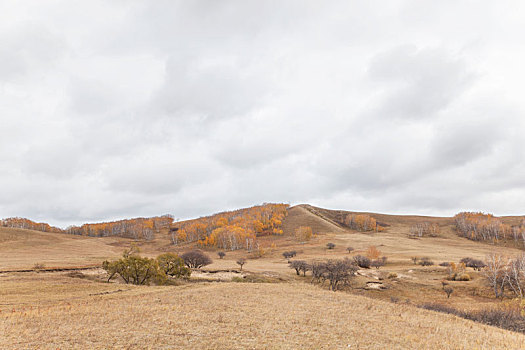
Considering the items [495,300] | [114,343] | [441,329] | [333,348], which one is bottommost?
[495,300]

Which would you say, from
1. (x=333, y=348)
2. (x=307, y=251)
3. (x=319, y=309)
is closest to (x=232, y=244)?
(x=307, y=251)

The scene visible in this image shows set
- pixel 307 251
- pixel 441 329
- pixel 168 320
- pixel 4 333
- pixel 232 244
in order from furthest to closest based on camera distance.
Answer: pixel 232 244 → pixel 307 251 → pixel 441 329 → pixel 168 320 → pixel 4 333

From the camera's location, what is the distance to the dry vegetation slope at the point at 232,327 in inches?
577

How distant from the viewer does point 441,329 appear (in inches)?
790

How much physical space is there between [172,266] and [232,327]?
122ft

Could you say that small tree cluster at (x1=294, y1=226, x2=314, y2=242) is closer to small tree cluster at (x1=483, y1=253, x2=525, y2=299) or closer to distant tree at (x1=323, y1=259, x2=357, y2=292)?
distant tree at (x1=323, y1=259, x2=357, y2=292)

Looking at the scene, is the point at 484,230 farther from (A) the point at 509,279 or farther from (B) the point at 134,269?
(B) the point at 134,269

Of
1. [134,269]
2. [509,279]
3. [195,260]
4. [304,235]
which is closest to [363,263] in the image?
[509,279]

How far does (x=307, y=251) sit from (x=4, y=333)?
104 meters

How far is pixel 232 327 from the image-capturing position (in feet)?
57.2

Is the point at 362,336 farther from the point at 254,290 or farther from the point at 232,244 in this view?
the point at 232,244

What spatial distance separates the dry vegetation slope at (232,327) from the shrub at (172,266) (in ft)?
84.3

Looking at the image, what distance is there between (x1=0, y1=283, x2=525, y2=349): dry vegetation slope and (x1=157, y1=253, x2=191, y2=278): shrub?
84.3 feet

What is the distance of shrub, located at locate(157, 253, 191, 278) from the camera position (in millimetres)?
50906
